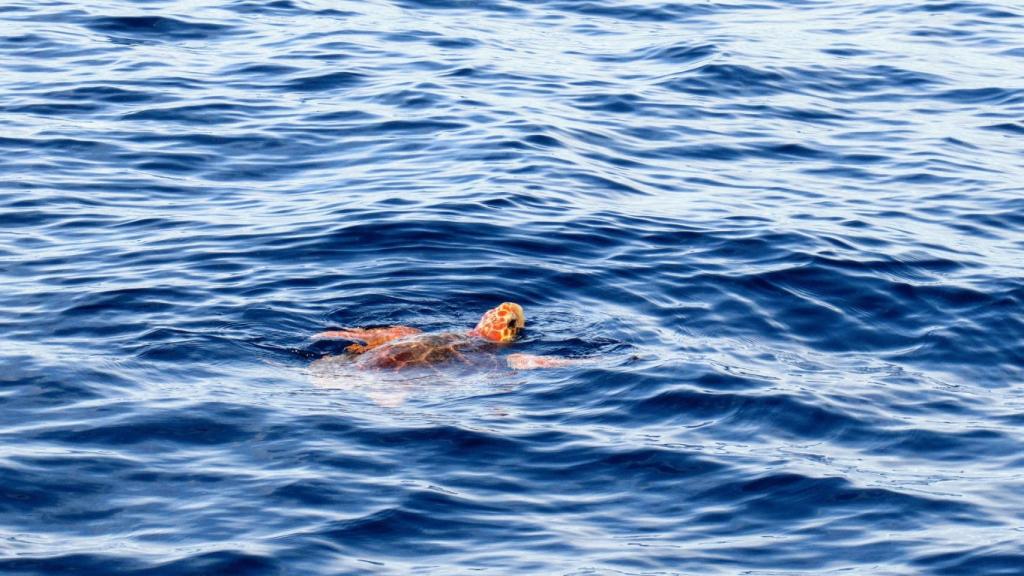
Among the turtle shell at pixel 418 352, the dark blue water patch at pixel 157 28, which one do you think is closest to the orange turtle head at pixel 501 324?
the turtle shell at pixel 418 352

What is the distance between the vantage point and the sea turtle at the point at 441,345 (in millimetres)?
11900

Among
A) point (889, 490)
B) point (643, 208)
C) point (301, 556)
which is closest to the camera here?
point (301, 556)

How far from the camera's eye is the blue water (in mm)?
9422

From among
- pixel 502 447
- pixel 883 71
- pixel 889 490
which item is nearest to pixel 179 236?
pixel 502 447

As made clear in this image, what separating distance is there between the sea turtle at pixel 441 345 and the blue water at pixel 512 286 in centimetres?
22

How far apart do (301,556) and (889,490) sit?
4.17 metres

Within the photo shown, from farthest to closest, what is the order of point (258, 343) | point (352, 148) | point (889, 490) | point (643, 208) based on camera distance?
point (352, 148) < point (643, 208) < point (258, 343) < point (889, 490)

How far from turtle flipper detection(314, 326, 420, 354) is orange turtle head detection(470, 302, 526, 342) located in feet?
2.14

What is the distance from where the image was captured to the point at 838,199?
17.2 m

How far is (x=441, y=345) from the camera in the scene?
1224cm

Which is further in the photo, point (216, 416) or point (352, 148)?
point (352, 148)

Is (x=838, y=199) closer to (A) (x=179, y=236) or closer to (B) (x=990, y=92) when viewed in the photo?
(B) (x=990, y=92)

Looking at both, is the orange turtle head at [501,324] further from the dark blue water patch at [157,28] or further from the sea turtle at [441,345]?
the dark blue water patch at [157,28]

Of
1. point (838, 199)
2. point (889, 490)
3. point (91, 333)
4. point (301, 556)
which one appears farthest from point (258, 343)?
point (838, 199)
